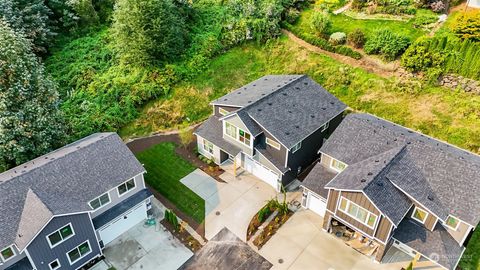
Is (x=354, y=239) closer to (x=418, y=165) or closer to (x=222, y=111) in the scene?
(x=418, y=165)

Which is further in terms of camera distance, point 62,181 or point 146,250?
point 146,250

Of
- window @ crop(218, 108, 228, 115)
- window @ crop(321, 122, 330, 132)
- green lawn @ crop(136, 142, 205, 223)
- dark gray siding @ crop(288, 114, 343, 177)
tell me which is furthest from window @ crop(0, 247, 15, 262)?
window @ crop(321, 122, 330, 132)

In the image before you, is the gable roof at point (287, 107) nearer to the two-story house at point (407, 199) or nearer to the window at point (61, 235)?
the two-story house at point (407, 199)

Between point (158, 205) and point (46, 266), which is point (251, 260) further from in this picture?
point (46, 266)

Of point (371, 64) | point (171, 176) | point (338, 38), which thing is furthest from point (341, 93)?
point (171, 176)

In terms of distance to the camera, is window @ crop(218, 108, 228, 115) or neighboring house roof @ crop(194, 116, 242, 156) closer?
neighboring house roof @ crop(194, 116, 242, 156)

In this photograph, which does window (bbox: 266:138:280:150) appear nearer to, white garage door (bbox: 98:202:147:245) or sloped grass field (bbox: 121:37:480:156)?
white garage door (bbox: 98:202:147:245)
